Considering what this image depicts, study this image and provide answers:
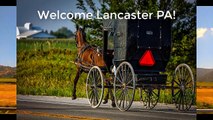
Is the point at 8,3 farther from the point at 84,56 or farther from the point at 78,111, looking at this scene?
the point at 78,111

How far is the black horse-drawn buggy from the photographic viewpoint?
6.39m

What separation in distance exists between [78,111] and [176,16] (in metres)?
1.95

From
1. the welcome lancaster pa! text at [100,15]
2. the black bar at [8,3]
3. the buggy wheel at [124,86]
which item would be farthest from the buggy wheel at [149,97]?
the black bar at [8,3]

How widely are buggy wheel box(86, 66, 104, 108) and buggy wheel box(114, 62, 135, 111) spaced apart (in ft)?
0.78

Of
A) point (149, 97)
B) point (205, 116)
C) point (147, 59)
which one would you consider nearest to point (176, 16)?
point (147, 59)

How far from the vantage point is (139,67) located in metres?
6.46

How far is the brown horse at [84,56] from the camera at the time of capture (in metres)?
6.76

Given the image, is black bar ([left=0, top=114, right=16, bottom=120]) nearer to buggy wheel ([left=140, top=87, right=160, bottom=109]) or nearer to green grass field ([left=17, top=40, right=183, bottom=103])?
green grass field ([left=17, top=40, right=183, bottom=103])

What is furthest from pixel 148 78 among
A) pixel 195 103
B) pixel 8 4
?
pixel 8 4

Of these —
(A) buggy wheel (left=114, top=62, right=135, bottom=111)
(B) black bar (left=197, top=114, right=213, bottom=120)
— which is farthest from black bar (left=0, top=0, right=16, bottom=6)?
(B) black bar (left=197, top=114, right=213, bottom=120)

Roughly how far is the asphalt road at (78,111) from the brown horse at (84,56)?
0.48 feet

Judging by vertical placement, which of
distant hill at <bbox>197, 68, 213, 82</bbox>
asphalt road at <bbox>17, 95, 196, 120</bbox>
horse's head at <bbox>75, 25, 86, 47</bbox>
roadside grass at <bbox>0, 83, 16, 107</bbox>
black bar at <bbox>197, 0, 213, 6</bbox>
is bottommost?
asphalt road at <bbox>17, 95, 196, 120</bbox>

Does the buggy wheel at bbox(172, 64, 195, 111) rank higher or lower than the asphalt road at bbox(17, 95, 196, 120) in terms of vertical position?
higher

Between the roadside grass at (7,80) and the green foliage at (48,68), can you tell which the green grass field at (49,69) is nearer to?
the green foliage at (48,68)
